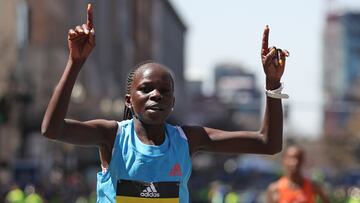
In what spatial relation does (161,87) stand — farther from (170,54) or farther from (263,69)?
(170,54)

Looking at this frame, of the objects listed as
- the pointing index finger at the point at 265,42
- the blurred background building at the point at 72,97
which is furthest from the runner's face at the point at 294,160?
the blurred background building at the point at 72,97

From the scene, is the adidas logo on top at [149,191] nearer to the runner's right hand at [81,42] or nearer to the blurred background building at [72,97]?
the runner's right hand at [81,42]

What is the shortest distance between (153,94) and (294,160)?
247 inches

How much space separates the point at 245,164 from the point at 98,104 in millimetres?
8941

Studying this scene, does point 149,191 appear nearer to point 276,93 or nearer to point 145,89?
point 145,89

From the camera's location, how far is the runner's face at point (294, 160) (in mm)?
11188

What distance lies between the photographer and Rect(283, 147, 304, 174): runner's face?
11.2 meters

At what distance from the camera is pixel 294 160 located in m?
11.2

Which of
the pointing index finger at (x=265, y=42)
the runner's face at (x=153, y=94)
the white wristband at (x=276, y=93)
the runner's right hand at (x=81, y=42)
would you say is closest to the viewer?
the runner's right hand at (x=81, y=42)

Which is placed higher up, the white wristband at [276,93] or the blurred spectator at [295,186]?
the white wristband at [276,93]

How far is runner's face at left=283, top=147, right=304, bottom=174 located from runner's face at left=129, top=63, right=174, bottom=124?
6.11 metres

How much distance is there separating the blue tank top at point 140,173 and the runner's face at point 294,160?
599 centimetres

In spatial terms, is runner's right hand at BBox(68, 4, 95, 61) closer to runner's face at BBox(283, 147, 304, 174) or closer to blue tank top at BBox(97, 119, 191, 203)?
blue tank top at BBox(97, 119, 191, 203)

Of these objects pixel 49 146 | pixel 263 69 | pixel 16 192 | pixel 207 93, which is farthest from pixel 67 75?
pixel 207 93
